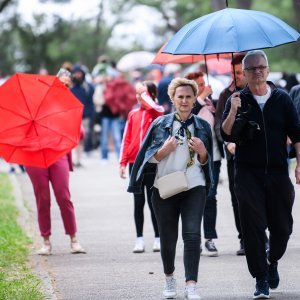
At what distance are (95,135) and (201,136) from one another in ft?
75.9

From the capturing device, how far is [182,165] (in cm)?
927

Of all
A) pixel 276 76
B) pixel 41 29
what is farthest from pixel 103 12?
pixel 276 76

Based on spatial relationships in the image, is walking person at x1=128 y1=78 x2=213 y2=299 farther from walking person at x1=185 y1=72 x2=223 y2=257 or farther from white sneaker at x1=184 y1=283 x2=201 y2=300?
walking person at x1=185 y1=72 x2=223 y2=257

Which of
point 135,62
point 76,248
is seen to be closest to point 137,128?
point 76,248

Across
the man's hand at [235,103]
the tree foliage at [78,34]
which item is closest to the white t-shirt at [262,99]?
the man's hand at [235,103]

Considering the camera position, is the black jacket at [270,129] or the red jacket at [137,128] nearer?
the black jacket at [270,129]

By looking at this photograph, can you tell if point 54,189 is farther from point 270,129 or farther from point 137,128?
point 270,129

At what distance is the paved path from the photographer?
9.69 meters

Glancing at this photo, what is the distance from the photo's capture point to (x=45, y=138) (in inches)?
459

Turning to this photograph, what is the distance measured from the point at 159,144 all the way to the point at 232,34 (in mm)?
1044

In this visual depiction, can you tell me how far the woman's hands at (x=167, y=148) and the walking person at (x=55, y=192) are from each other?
3024 millimetres

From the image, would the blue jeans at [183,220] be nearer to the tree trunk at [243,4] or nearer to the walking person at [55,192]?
the walking person at [55,192]

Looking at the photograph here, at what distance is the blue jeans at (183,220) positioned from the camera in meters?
9.09

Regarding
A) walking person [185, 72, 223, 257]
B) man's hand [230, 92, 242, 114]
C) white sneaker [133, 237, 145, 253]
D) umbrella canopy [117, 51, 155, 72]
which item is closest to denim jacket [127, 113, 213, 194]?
man's hand [230, 92, 242, 114]
